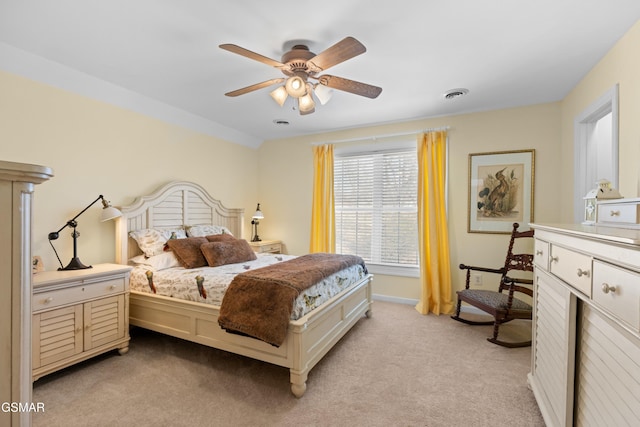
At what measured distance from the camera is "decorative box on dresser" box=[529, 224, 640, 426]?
37.7 inches

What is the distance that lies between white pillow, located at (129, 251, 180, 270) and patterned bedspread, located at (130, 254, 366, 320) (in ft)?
0.17

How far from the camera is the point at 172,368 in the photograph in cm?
236

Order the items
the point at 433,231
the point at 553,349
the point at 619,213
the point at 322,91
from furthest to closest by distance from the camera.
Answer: the point at 433,231, the point at 322,91, the point at 619,213, the point at 553,349

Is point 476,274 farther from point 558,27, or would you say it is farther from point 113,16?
point 113,16

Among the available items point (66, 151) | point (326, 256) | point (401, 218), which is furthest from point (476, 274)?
point (66, 151)

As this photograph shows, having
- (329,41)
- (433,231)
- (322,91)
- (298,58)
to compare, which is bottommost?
(433,231)

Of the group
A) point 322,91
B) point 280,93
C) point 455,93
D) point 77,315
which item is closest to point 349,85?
point 322,91

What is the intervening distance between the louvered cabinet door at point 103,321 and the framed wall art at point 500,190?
3.84 m

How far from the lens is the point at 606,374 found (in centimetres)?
113

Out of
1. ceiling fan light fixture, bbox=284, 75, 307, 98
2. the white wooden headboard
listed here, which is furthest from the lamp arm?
ceiling fan light fixture, bbox=284, 75, 307, 98

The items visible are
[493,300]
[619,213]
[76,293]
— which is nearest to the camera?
[619,213]

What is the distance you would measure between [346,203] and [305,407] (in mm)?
2903

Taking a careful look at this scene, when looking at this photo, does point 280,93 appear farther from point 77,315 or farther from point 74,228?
point 77,315

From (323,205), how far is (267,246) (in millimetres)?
1062
